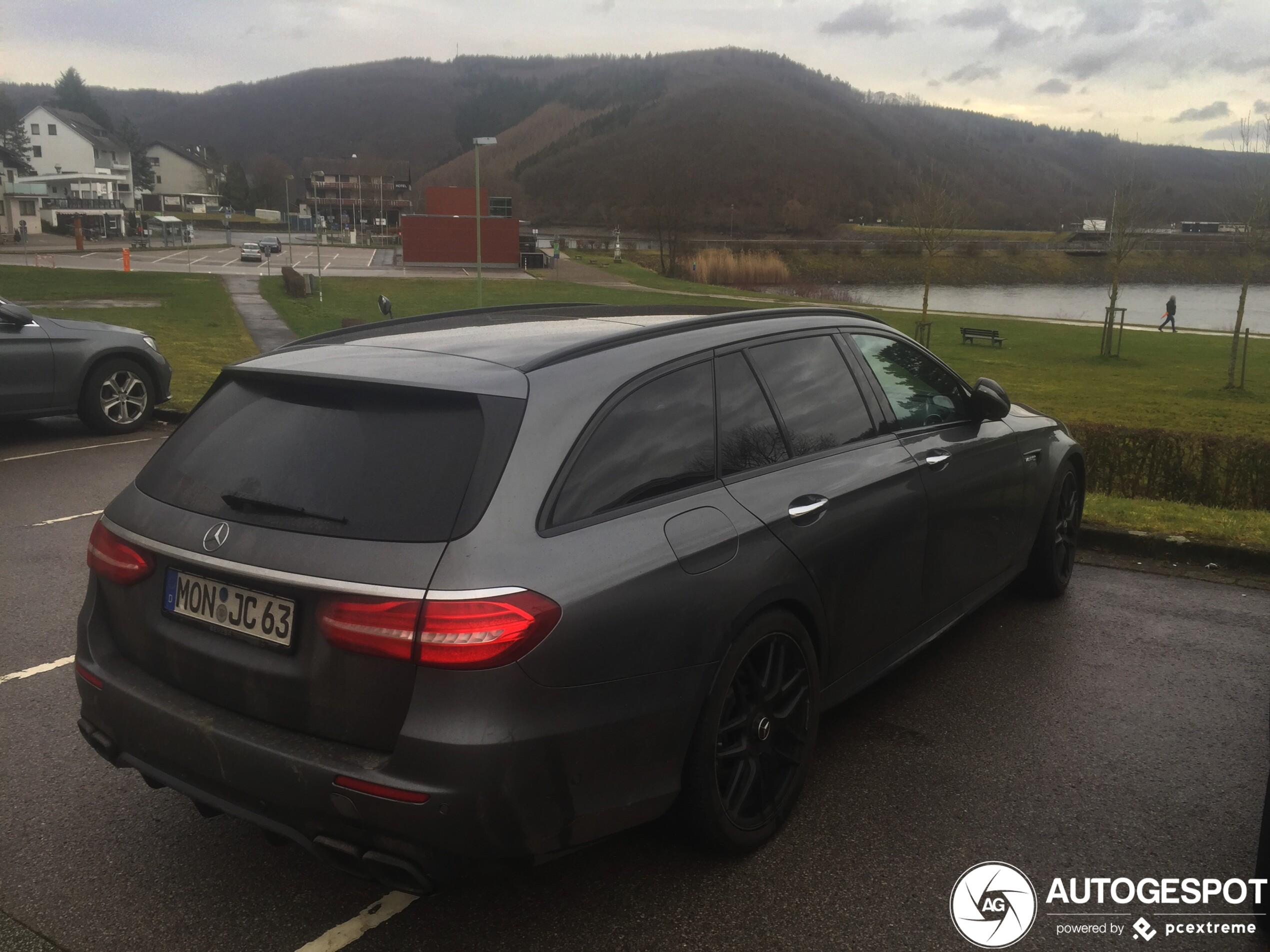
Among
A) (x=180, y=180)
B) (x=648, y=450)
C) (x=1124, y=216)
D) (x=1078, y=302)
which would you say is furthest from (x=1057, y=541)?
(x=180, y=180)

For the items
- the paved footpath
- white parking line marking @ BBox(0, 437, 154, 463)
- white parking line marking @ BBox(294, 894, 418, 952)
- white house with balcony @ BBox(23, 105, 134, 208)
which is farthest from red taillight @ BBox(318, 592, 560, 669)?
white house with balcony @ BBox(23, 105, 134, 208)

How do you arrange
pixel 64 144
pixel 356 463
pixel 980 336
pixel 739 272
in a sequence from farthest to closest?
pixel 64 144
pixel 739 272
pixel 980 336
pixel 356 463

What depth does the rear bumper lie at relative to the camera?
2391mm

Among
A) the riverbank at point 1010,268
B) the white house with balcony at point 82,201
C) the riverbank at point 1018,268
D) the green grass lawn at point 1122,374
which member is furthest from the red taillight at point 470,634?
the riverbank at point 1018,268

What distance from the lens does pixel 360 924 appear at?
2828mm

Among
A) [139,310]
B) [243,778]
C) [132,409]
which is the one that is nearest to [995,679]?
[243,778]

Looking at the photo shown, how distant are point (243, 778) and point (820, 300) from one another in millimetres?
50393

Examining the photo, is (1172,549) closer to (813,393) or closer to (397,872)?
(813,393)

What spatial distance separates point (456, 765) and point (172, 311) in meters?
29.9

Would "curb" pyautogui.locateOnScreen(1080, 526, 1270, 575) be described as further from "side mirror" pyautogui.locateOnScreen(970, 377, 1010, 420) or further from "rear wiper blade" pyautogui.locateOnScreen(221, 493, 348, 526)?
"rear wiper blade" pyautogui.locateOnScreen(221, 493, 348, 526)

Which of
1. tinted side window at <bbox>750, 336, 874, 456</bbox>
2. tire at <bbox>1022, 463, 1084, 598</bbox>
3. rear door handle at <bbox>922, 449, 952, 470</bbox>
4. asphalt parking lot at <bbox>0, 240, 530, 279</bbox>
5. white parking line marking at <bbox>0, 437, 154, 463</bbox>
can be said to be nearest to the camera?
tinted side window at <bbox>750, 336, 874, 456</bbox>

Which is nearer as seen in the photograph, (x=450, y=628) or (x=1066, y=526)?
(x=450, y=628)

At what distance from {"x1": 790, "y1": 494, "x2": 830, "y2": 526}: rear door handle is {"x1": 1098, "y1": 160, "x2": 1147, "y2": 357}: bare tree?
34542mm

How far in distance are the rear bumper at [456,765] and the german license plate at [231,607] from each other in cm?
24
